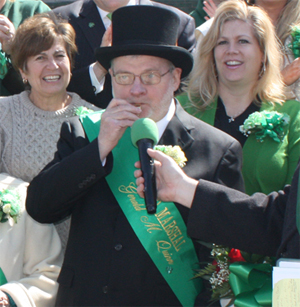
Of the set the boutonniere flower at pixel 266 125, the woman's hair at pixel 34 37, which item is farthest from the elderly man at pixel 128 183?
the woman's hair at pixel 34 37

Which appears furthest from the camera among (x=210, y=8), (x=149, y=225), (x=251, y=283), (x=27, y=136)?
(x=210, y=8)

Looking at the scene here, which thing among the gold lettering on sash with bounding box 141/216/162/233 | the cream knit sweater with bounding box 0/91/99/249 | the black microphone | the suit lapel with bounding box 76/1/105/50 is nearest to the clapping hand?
the black microphone

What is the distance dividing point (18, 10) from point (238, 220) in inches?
123

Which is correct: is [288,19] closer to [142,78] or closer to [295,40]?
[295,40]

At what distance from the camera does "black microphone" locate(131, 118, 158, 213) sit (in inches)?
88.8

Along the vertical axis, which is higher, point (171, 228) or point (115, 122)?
point (115, 122)

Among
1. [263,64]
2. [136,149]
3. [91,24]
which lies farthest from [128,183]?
[91,24]

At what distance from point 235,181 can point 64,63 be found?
68.9 inches

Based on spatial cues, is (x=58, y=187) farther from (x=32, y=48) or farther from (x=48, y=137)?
(x=32, y=48)

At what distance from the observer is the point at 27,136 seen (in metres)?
3.98

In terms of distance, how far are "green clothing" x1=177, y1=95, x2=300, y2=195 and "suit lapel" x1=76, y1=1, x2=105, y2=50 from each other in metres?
1.50

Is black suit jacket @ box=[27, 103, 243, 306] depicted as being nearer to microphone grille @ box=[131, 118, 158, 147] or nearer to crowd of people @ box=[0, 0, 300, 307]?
crowd of people @ box=[0, 0, 300, 307]

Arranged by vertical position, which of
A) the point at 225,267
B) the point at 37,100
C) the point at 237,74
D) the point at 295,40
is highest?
the point at 295,40

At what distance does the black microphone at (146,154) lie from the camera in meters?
2.26
